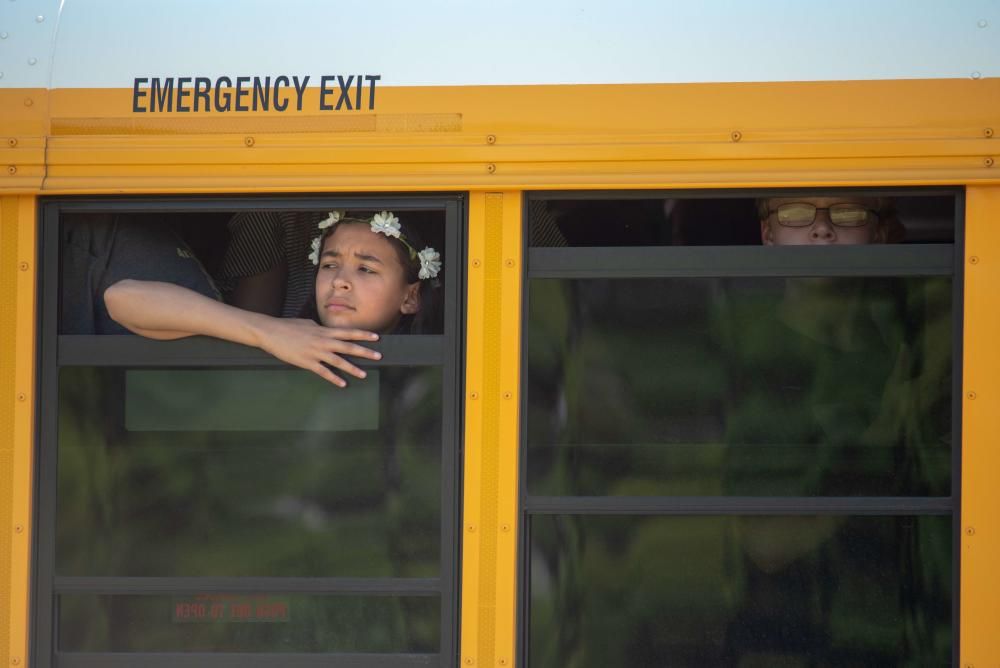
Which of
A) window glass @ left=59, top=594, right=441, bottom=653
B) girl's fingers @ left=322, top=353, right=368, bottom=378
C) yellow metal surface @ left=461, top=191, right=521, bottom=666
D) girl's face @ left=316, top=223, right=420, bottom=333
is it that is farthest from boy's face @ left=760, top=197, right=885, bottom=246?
window glass @ left=59, top=594, right=441, bottom=653

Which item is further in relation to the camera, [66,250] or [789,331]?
[66,250]

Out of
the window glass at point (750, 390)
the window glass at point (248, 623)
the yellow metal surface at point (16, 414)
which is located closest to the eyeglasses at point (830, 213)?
the window glass at point (750, 390)

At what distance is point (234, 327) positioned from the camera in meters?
2.35

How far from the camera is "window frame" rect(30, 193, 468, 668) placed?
230 cm

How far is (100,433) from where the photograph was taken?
237 centimetres

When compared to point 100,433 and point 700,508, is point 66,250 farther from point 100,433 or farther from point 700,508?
point 700,508

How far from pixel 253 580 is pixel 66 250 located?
78cm

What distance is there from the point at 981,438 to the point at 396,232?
1200mm

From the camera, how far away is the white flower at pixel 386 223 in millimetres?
2363

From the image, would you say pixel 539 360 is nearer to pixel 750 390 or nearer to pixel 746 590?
pixel 750 390

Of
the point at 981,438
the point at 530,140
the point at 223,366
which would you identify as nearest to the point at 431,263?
the point at 530,140

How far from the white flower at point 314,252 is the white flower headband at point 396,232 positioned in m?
0.04

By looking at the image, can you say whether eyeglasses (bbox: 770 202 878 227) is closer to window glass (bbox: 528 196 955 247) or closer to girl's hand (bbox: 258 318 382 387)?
window glass (bbox: 528 196 955 247)

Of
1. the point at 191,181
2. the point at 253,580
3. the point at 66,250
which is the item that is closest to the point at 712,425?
the point at 253,580
